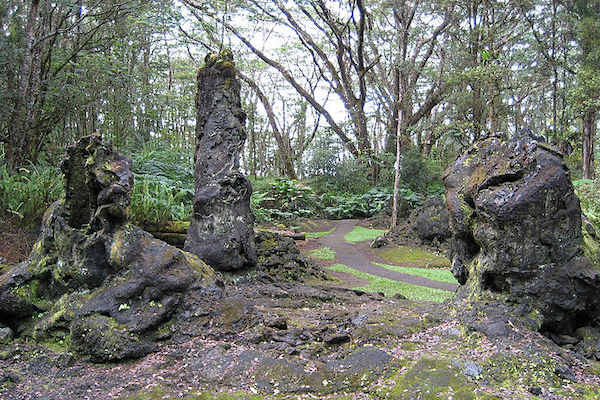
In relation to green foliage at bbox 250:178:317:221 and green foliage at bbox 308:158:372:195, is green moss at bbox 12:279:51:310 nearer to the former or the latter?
green foliage at bbox 250:178:317:221

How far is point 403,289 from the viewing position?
22.7 ft

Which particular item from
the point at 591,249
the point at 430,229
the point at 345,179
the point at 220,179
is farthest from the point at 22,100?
the point at 345,179

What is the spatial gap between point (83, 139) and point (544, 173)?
166 inches

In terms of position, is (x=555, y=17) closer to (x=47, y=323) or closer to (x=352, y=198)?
(x=352, y=198)

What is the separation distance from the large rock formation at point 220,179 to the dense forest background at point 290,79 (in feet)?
5.81

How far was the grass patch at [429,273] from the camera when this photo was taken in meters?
7.94

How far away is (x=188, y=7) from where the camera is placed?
Answer: 16.3m

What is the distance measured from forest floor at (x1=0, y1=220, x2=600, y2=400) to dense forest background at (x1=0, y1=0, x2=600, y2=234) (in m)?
2.26

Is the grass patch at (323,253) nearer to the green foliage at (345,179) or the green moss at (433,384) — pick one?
the green moss at (433,384)

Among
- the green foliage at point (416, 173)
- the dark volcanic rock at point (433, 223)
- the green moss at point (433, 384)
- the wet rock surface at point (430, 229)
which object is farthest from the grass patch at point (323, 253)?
the green foliage at point (416, 173)

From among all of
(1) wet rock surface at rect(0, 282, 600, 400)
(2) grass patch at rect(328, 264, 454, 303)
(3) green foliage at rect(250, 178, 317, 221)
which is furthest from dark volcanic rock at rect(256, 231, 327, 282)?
(3) green foliage at rect(250, 178, 317, 221)

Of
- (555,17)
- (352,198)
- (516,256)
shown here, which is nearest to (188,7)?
(352,198)

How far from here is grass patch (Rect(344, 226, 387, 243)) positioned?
13.0 m

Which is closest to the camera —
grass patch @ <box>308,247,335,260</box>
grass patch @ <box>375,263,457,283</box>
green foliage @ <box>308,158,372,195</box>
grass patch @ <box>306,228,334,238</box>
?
grass patch @ <box>375,263,457,283</box>
